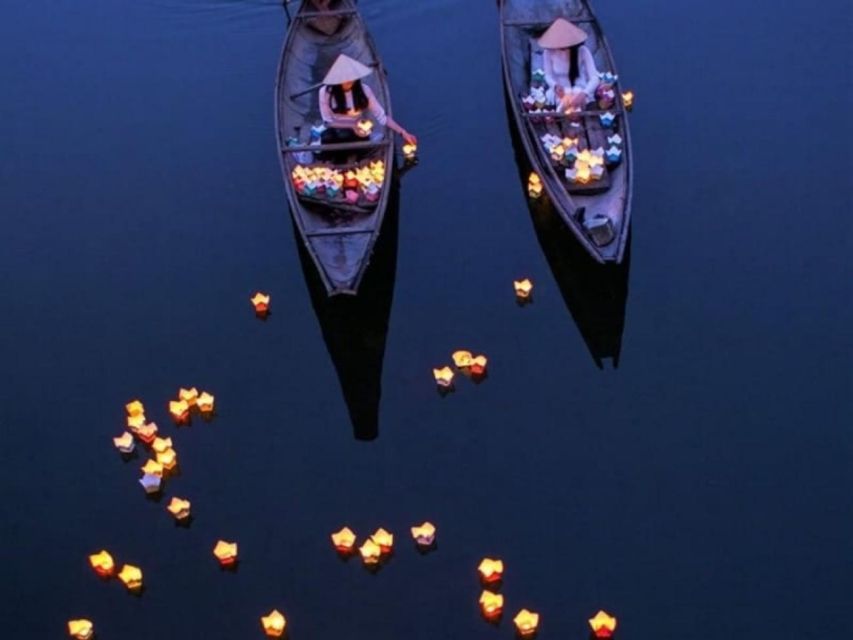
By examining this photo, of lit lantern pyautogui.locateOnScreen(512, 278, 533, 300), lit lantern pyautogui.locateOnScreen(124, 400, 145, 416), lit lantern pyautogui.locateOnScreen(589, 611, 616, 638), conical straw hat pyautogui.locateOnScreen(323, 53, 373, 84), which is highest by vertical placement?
conical straw hat pyautogui.locateOnScreen(323, 53, 373, 84)

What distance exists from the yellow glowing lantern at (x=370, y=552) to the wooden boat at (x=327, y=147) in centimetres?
237

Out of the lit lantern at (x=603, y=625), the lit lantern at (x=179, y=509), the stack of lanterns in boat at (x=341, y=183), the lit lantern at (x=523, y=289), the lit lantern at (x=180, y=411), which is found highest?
the stack of lanterns in boat at (x=341, y=183)

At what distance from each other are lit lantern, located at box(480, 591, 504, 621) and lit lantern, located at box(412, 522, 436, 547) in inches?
26.1

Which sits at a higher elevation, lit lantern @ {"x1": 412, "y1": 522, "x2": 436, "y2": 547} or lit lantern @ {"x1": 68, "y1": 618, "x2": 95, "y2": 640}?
lit lantern @ {"x1": 412, "y1": 522, "x2": 436, "y2": 547}

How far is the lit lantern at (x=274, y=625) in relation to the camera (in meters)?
8.94

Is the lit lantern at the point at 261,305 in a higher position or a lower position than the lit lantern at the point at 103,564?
higher

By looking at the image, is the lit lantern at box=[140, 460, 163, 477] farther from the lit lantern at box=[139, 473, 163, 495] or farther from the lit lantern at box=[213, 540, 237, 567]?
the lit lantern at box=[213, 540, 237, 567]

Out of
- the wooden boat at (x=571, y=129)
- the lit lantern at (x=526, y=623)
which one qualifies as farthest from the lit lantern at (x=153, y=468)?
the wooden boat at (x=571, y=129)

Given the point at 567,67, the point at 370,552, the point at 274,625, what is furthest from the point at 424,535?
the point at 567,67

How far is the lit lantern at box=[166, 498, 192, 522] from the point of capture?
972cm

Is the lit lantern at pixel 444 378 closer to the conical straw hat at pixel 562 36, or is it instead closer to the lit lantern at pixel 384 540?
the lit lantern at pixel 384 540

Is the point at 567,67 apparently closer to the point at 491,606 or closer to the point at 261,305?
the point at 261,305

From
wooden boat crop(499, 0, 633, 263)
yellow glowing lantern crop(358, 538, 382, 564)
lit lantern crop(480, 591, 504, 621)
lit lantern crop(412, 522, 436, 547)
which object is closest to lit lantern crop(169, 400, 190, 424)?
yellow glowing lantern crop(358, 538, 382, 564)

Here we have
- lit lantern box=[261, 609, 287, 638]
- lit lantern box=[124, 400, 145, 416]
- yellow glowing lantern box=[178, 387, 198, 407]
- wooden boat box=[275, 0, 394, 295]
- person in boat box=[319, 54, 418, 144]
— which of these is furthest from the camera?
person in boat box=[319, 54, 418, 144]
